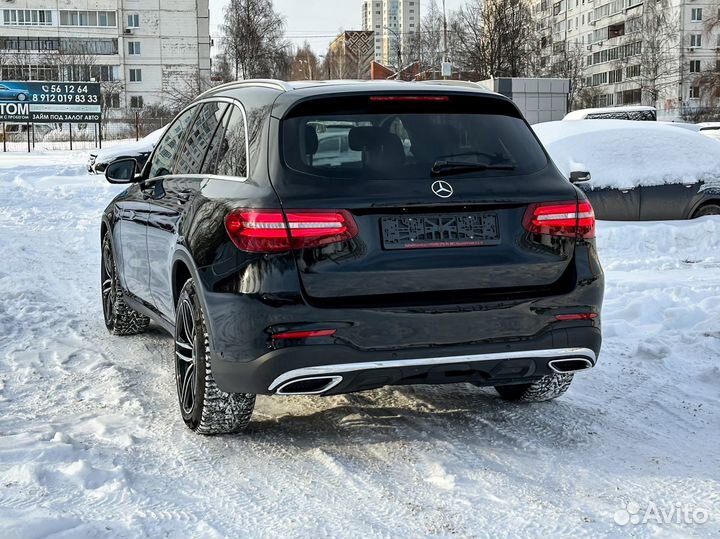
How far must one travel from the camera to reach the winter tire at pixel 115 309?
282 inches

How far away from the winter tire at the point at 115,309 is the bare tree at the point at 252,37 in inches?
3155

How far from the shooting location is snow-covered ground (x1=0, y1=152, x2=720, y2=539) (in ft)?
11.9

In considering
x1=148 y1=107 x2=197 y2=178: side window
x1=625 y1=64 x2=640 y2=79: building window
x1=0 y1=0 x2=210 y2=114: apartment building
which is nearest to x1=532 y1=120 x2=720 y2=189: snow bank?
x1=148 y1=107 x2=197 y2=178: side window

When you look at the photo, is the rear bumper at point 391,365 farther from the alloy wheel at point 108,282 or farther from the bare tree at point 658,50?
the bare tree at point 658,50

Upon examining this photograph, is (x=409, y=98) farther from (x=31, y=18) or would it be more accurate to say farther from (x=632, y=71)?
(x=632, y=71)

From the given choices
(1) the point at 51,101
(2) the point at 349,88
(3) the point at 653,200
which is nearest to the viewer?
(2) the point at 349,88

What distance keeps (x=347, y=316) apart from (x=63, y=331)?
3.87 m

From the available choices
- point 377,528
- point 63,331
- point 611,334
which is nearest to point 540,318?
point 377,528

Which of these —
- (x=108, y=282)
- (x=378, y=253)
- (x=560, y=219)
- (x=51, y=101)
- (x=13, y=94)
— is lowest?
(x=108, y=282)

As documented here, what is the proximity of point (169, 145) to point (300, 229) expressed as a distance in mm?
2321

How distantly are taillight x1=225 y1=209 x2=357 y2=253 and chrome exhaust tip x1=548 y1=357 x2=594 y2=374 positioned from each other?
1.12 m

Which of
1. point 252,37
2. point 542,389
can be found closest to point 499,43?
point 252,37

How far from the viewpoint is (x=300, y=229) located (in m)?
4.11

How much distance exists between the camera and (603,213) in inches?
488
